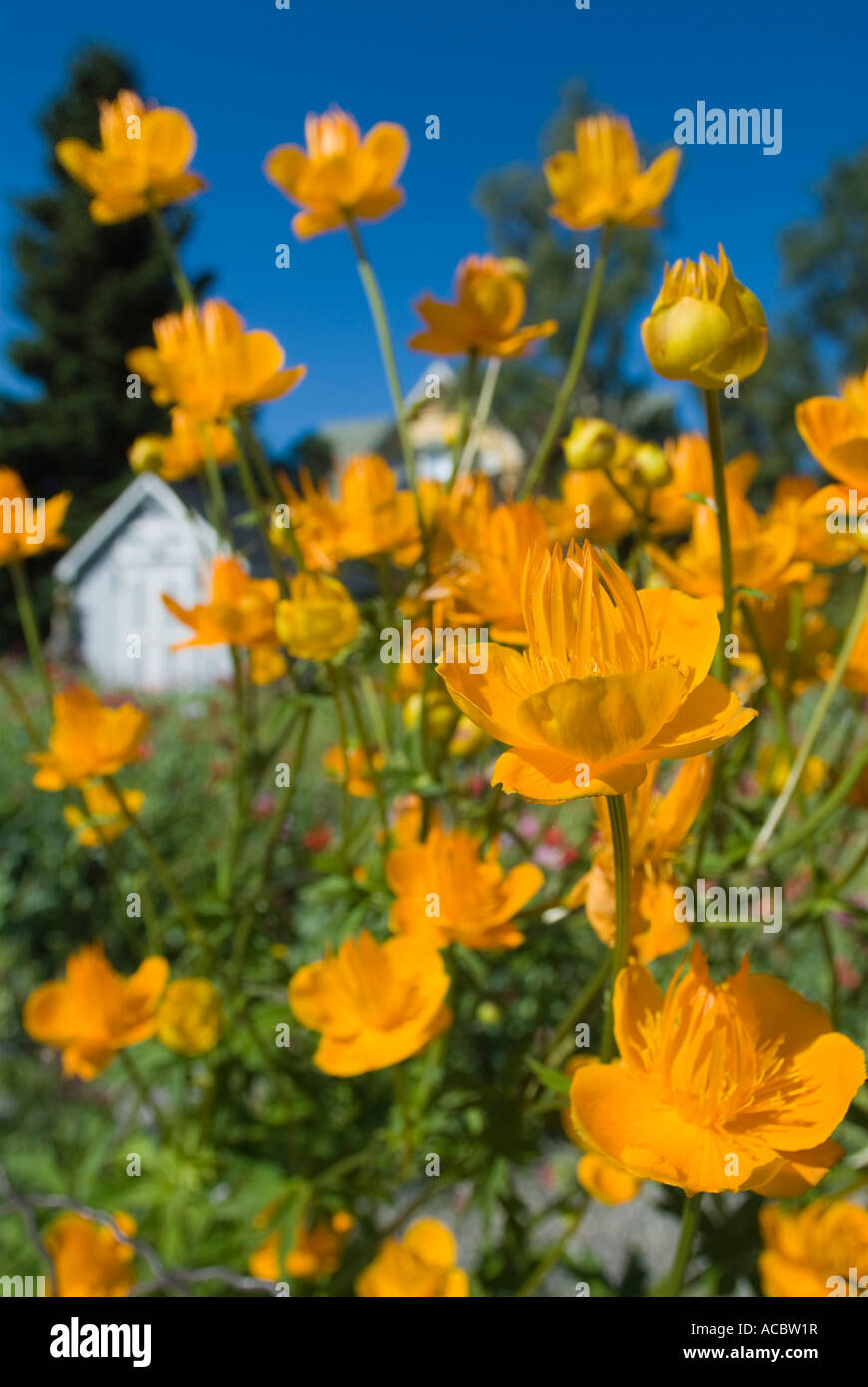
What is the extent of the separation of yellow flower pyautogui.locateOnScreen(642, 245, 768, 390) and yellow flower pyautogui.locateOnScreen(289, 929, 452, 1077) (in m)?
0.44

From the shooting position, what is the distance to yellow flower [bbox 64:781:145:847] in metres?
0.93

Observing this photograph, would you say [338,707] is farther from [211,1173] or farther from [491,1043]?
[491,1043]

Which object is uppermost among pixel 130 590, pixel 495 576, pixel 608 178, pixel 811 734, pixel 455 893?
pixel 130 590

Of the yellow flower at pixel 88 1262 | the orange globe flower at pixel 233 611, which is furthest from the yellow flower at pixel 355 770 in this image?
the yellow flower at pixel 88 1262

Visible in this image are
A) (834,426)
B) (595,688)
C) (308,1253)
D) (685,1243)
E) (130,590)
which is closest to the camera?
(595,688)

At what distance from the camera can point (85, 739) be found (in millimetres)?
881

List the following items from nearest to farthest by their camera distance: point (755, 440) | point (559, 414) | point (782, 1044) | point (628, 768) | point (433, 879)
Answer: point (628, 768)
point (782, 1044)
point (433, 879)
point (559, 414)
point (755, 440)

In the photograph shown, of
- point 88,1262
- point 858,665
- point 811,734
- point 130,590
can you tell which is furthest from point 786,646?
point 130,590

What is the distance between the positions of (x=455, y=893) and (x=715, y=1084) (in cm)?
Answer: 25

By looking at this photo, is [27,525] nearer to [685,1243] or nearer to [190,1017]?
[190,1017]
